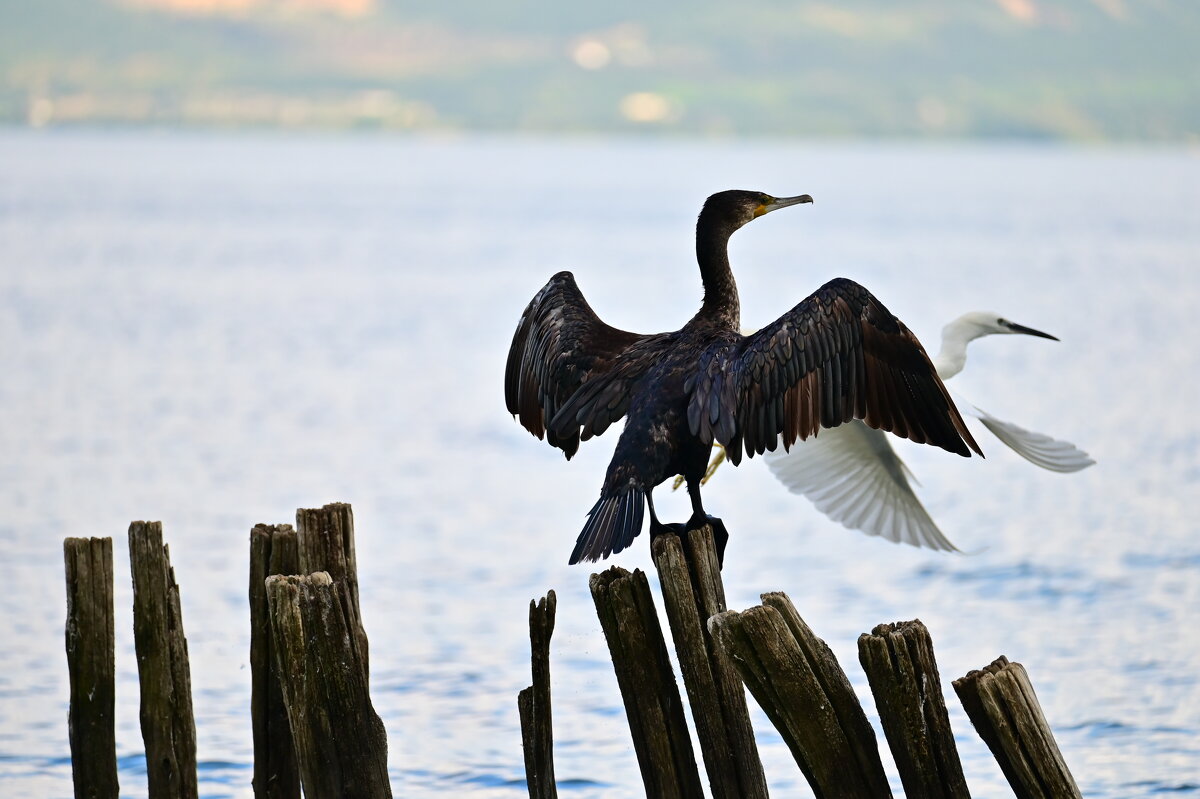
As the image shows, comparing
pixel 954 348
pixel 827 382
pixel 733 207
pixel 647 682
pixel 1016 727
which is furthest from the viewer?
pixel 954 348

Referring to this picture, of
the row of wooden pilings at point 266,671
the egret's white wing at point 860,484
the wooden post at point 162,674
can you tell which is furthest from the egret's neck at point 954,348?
the wooden post at point 162,674

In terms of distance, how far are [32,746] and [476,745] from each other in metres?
2.49

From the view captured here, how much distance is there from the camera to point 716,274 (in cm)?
769

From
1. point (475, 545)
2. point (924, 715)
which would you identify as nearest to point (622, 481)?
point (924, 715)

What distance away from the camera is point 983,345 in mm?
29906

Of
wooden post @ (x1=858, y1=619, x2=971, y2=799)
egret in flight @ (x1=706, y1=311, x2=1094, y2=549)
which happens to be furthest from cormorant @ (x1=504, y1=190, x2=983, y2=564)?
egret in flight @ (x1=706, y1=311, x2=1094, y2=549)

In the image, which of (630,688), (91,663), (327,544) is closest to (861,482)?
(327,544)

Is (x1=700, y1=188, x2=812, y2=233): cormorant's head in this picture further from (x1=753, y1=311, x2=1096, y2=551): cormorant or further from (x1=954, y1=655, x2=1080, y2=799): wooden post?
(x1=954, y1=655, x2=1080, y2=799): wooden post

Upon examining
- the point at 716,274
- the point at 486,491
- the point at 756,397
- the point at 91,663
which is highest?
the point at 486,491

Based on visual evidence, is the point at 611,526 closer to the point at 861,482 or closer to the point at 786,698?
the point at 786,698

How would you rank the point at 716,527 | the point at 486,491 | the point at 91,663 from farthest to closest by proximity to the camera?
the point at 486,491
the point at 91,663
the point at 716,527

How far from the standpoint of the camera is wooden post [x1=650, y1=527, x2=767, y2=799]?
5816 millimetres

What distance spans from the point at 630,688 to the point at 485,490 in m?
11.8

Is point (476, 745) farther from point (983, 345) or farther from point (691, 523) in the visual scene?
point (983, 345)
